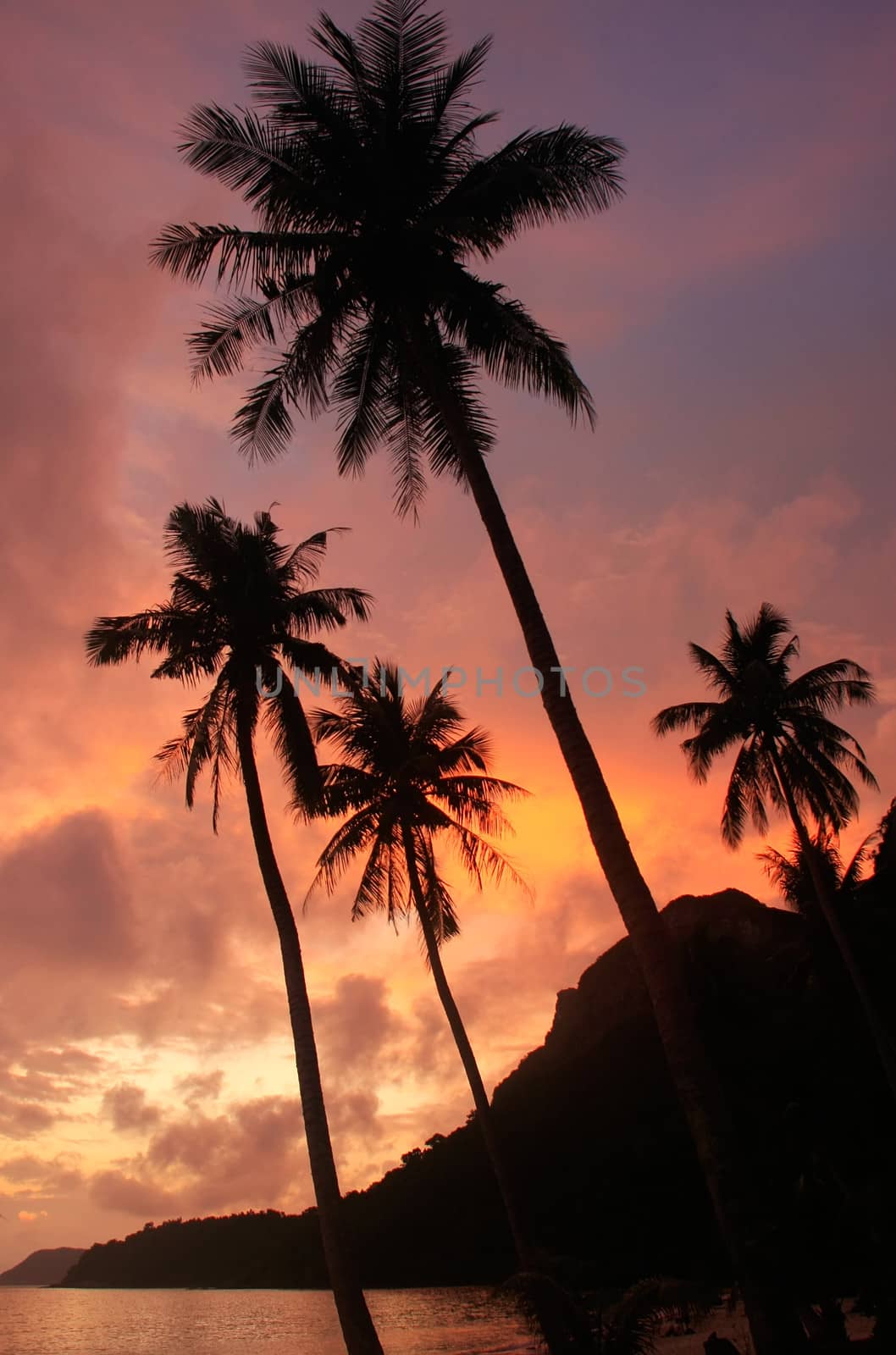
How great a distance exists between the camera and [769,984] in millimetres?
62031

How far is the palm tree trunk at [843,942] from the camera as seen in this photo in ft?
75.5

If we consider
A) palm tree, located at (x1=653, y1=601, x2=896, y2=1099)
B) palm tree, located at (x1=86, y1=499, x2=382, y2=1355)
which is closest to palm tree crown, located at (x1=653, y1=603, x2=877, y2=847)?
palm tree, located at (x1=653, y1=601, x2=896, y2=1099)

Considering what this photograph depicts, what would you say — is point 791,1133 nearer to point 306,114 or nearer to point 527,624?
point 527,624

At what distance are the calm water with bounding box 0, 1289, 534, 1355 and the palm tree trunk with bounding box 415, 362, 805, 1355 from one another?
18.3 metres

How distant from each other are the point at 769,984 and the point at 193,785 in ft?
184

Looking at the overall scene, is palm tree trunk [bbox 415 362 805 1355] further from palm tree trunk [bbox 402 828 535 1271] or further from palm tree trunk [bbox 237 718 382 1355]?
palm tree trunk [bbox 402 828 535 1271]

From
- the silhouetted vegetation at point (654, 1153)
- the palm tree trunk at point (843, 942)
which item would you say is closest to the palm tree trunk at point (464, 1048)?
the silhouetted vegetation at point (654, 1153)

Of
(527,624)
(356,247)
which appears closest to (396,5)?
(356,247)

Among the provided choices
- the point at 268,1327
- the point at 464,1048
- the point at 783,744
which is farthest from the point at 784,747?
the point at 268,1327

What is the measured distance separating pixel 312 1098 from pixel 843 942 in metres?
16.6

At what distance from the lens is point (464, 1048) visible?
67.3 feet

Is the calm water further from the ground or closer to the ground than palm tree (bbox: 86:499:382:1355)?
closer to the ground

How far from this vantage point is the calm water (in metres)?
32.1

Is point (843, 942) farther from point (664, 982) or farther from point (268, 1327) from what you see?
point (268, 1327)
